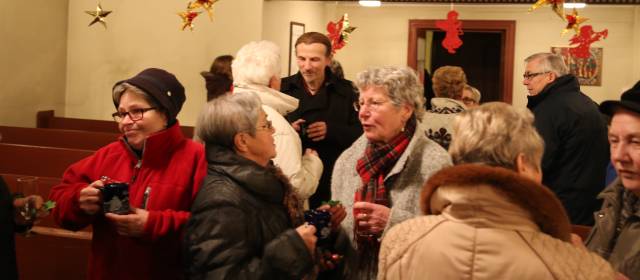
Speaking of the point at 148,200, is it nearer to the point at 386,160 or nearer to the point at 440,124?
the point at 386,160

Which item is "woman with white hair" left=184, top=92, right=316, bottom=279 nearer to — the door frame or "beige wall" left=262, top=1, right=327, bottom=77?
"beige wall" left=262, top=1, right=327, bottom=77

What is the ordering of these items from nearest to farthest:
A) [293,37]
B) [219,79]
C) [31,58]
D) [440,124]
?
A: [440,124], [219,79], [31,58], [293,37]

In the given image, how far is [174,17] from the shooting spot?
718 centimetres

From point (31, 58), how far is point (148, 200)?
14.5 ft

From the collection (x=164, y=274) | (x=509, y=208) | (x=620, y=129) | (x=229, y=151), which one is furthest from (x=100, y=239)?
(x=620, y=129)

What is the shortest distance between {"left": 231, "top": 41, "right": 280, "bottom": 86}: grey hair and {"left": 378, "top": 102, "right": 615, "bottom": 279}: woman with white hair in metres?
1.67

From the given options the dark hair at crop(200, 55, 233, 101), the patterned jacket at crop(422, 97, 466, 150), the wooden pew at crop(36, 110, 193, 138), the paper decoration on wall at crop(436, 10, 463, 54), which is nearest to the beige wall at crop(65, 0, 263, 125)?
the wooden pew at crop(36, 110, 193, 138)

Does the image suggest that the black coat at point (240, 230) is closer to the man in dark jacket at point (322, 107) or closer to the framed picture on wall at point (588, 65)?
the man in dark jacket at point (322, 107)

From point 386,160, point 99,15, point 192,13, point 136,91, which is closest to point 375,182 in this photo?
point 386,160

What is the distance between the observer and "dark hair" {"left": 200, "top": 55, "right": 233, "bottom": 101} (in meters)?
4.83

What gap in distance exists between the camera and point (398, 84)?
2.64m

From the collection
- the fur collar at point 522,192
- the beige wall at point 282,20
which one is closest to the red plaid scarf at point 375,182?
the fur collar at point 522,192

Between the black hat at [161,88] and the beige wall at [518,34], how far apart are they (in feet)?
28.5

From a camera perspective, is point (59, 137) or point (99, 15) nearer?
point (59, 137)
